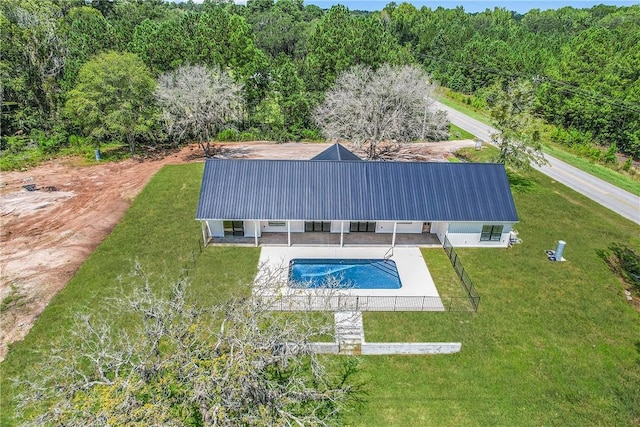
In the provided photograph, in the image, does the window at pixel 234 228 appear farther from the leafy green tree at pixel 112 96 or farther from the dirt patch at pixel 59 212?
the leafy green tree at pixel 112 96

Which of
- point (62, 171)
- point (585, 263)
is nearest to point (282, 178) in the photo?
point (585, 263)

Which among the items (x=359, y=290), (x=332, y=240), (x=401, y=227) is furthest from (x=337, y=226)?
(x=359, y=290)

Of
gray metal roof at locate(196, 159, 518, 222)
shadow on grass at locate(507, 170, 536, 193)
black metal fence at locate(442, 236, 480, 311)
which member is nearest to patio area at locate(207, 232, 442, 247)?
black metal fence at locate(442, 236, 480, 311)

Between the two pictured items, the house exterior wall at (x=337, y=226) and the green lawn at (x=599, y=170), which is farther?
the green lawn at (x=599, y=170)

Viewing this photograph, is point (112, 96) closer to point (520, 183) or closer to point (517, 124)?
point (517, 124)

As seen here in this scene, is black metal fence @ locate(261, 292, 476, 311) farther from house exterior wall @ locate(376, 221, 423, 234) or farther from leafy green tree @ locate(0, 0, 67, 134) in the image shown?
leafy green tree @ locate(0, 0, 67, 134)

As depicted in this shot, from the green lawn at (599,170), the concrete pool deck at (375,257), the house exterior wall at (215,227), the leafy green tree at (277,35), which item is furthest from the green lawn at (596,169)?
the leafy green tree at (277,35)
